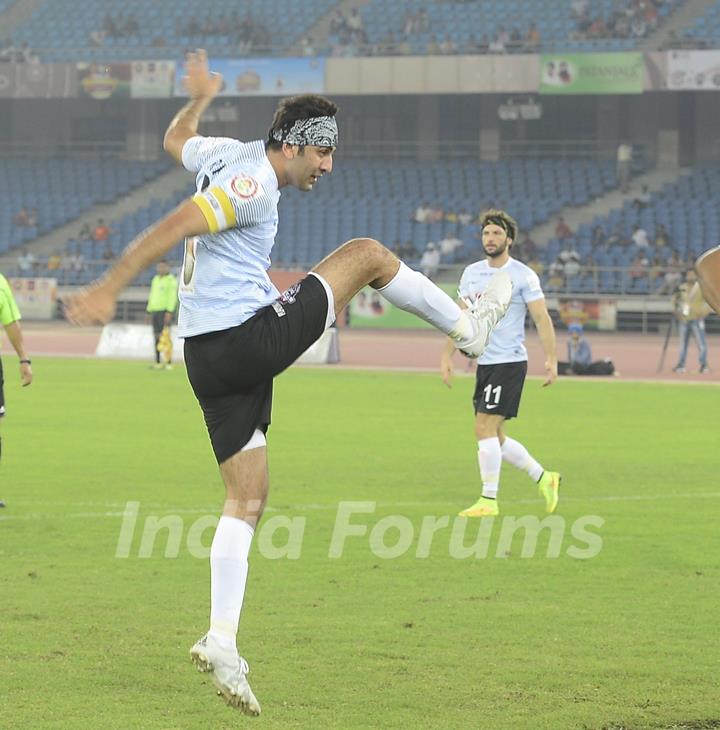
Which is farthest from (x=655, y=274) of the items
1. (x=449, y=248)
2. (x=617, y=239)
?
(x=449, y=248)

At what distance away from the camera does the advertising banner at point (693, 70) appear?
4253cm

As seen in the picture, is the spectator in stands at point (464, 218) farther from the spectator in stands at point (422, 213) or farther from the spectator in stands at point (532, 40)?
the spectator in stands at point (532, 40)

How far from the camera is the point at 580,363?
28188mm

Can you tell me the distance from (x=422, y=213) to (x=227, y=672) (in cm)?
4095

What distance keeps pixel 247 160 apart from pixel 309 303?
65cm

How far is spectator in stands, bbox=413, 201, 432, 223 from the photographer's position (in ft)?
151

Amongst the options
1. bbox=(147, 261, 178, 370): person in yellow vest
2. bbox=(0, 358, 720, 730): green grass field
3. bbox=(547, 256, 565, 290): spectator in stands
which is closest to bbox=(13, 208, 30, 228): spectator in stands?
bbox=(547, 256, 565, 290): spectator in stands

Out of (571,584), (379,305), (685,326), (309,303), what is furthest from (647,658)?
(379,305)

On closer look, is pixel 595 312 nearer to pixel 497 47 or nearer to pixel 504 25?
pixel 497 47

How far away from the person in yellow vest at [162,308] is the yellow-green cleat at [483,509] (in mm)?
17439

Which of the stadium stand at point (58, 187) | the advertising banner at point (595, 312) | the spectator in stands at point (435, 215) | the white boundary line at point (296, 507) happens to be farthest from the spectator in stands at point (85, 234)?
the white boundary line at point (296, 507)

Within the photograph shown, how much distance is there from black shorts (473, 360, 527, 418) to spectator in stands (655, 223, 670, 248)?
31.0 meters

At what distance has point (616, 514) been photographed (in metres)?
11.7

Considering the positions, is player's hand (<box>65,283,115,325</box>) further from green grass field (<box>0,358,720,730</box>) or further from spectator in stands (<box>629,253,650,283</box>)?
spectator in stands (<box>629,253,650,283</box>)
